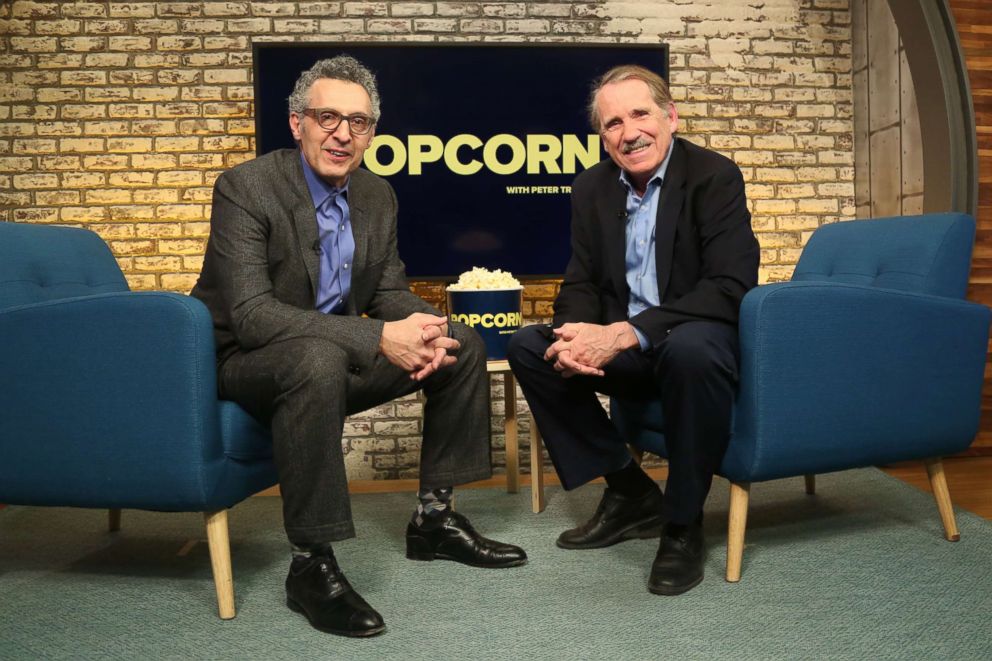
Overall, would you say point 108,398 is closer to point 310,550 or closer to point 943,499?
point 310,550

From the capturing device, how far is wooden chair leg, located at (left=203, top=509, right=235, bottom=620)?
6.16ft

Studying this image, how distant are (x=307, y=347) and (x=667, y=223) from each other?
966 millimetres

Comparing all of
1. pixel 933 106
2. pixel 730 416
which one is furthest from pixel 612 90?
pixel 933 106

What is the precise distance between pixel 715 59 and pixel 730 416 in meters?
2.25

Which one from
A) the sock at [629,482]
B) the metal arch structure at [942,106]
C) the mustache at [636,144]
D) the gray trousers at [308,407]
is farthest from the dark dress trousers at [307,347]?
the metal arch structure at [942,106]

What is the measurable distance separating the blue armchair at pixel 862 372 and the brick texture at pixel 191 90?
155 centimetres

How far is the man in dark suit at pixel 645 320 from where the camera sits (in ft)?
6.62

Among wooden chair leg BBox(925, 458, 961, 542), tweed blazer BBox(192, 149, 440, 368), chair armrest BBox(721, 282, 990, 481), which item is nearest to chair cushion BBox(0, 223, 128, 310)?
tweed blazer BBox(192, 149, 440, 368)

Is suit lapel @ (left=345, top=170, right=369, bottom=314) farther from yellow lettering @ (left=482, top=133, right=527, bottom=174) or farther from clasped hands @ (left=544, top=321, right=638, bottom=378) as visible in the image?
yellow lettering @ (left=482, top=133, right=527, bottom=174)

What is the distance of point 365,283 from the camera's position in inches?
91.5

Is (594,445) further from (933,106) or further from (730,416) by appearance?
(933,106)

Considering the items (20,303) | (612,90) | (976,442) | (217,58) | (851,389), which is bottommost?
(976,442)

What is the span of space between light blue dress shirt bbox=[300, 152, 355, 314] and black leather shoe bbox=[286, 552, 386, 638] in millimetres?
639

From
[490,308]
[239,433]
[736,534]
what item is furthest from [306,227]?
[736,534]
